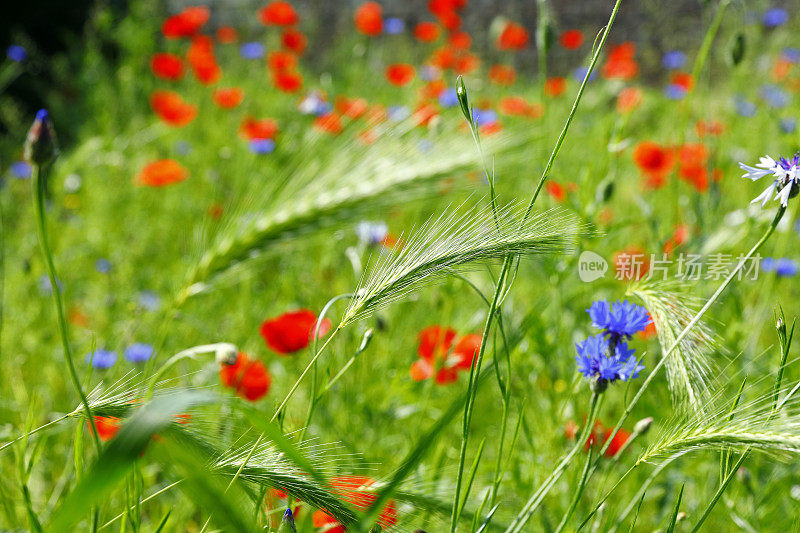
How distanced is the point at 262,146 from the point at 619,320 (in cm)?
144

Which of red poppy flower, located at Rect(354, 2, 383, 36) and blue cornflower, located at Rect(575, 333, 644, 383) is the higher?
red poppy flower, located at Rect(354, 2, 383, 36)

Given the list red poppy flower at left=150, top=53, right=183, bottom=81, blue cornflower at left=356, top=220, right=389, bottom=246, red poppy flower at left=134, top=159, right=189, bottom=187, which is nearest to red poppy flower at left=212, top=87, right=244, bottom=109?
red poppy flower at left=150, top=53, right=183, bottom=81

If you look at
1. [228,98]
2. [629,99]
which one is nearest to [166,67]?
[228,98]

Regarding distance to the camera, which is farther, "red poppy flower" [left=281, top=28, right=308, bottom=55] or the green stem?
"red poppy flower" [left=281, top=28, right=308, bottom=55]

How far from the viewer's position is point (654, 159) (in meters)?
1.82

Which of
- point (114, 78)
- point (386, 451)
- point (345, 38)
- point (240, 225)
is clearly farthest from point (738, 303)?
point (345, 38)

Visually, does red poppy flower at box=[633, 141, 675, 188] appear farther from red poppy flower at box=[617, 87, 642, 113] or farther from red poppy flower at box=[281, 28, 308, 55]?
red poppy flower at box=[281, 28, 308, 55]

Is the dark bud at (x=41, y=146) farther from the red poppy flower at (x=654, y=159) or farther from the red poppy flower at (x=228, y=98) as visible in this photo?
the red poppy flower at (x=228, y=98)

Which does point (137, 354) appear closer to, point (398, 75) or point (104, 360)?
point (104, 360)

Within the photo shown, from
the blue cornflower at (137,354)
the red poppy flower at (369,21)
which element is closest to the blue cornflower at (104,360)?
the blue cornflower at (137,354)

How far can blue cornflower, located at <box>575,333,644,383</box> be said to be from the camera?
0.59m

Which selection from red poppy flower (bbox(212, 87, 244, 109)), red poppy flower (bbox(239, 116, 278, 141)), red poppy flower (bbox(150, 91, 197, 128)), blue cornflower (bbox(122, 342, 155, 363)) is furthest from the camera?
red poppy flower (bbox(212, 87, 244, 109))

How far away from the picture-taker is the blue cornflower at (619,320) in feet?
1.95

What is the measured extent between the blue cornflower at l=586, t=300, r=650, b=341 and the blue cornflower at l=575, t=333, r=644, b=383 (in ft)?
0.03
